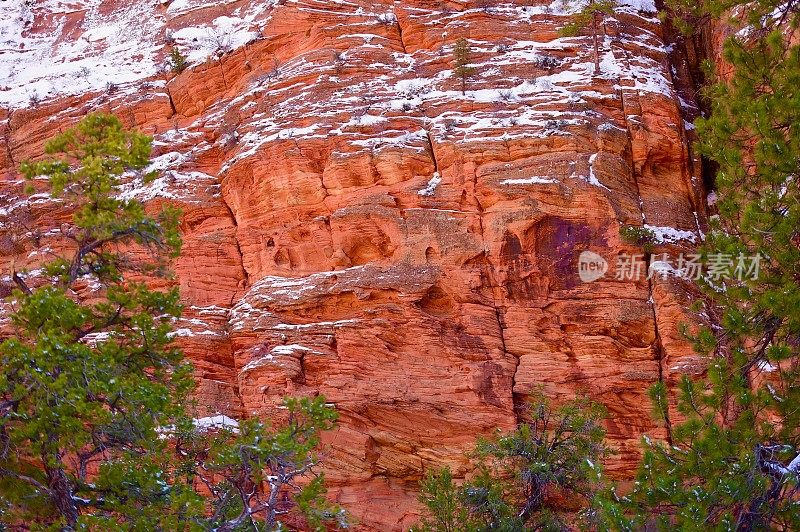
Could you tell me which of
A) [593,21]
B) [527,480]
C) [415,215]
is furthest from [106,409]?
[593,21]

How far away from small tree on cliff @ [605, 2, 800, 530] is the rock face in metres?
6.73

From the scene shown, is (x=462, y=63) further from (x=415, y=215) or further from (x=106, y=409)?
(x=106, y=409)

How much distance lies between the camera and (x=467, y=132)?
67.9ft

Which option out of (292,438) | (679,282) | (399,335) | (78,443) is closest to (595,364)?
(679,282)

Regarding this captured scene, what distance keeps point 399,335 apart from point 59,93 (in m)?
14.4

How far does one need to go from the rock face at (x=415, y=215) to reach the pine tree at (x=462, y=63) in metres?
0.15

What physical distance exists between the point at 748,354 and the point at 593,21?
1375cm

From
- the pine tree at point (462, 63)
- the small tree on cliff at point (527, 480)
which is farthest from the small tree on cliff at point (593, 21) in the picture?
the small tree on cliff at point (527, 480)

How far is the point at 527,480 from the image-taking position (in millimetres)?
16031

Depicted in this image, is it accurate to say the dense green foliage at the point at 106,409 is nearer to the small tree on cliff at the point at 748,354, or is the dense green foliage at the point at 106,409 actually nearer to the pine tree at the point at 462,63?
the small tree on cliff at the point at 748,354

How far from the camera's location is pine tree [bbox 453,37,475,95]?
22.1 metres

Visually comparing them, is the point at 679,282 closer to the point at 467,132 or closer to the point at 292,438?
the point at 467,132

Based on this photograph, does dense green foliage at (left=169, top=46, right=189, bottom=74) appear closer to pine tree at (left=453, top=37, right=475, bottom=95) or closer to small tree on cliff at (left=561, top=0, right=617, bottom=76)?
pine tree at (left=453, top=37, right=475, bottom=95)

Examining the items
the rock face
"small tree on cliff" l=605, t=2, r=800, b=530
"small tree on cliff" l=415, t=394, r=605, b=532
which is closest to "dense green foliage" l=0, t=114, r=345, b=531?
"small tree on cliff" l=605, t=2, r=800, b=530
